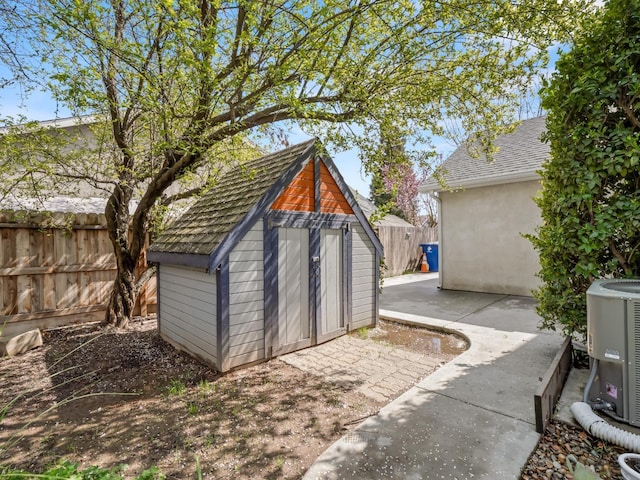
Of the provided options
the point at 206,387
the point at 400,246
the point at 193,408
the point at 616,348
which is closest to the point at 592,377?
the point at 616,348

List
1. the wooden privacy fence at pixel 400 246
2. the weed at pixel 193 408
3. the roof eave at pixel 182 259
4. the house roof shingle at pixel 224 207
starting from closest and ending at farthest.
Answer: the weed at pixel 193 408
the roof eave at pixel 182 259
the house roof shingle at pixel 224 207
the wooden privacy fence at pixel 400 246

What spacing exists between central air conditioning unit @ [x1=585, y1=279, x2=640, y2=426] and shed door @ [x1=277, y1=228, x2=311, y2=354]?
10.8 feet

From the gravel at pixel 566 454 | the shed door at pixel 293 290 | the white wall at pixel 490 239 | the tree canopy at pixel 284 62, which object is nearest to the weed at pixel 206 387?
the shed door at pixel 293 290

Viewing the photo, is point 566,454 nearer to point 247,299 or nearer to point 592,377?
point 592,377

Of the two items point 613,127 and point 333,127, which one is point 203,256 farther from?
point 613,127

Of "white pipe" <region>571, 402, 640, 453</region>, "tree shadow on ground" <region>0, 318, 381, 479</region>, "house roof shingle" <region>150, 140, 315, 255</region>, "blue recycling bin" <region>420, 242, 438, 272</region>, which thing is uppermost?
"house roof shingle" <region>150, 140, 315, 255</region>

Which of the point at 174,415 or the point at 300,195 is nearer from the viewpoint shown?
the point at 174,415

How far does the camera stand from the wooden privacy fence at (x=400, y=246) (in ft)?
41.9

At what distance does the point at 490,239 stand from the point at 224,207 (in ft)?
22.9

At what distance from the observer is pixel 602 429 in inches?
101

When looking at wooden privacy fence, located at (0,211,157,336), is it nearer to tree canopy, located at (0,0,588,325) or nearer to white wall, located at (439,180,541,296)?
tree canopy, located at (0,0,588,325)

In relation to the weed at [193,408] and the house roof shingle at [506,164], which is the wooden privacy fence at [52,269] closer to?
the weed at [193,408]

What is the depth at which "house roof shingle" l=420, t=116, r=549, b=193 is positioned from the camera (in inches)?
316

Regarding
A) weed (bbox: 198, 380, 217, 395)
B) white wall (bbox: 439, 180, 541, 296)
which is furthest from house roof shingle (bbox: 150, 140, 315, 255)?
white wall (bbox: 439, 180, 541, 296)
